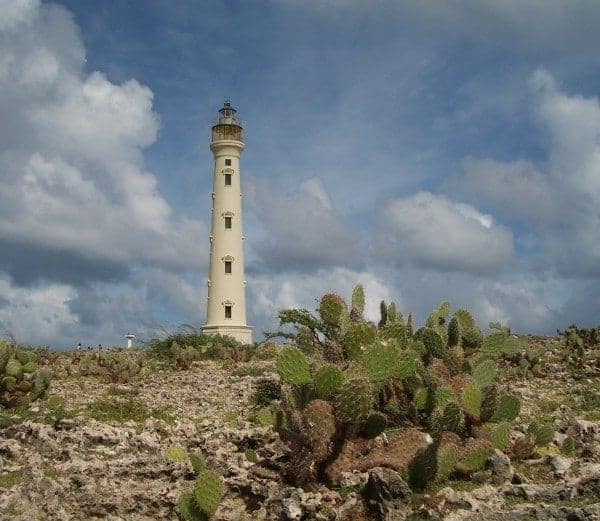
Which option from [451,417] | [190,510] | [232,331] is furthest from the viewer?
[232,331]

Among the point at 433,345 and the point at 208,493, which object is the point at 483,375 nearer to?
the point at 433,345

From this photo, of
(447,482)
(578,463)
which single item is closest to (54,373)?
(447,482)

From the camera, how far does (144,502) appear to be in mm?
8695

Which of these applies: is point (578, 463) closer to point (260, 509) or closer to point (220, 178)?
point (260, 509)

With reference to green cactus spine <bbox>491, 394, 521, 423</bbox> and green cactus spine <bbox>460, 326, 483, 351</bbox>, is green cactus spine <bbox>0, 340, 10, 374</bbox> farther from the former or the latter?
green cactus spine <bbox>491, 394, 521, 423</bbox>

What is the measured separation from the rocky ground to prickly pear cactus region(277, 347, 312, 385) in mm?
1196

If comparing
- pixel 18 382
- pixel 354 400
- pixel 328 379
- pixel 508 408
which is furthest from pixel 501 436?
pixel 18 382

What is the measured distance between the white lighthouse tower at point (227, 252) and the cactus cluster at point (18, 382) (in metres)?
19.0

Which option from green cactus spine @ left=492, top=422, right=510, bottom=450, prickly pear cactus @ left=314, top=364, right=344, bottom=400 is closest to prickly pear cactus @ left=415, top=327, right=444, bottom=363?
green cactus spine @ left=492, top=422, right=510, bottom=450

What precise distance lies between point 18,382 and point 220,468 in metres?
5.76

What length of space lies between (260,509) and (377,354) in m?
2.35

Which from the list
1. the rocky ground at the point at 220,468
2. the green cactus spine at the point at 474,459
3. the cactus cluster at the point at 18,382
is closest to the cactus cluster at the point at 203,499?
the rocky ground at the point at 220,468

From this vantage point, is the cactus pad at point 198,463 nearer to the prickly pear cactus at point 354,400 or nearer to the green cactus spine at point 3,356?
the prickly pear cactus at point 354,400

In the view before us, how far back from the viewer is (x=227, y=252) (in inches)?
1309
